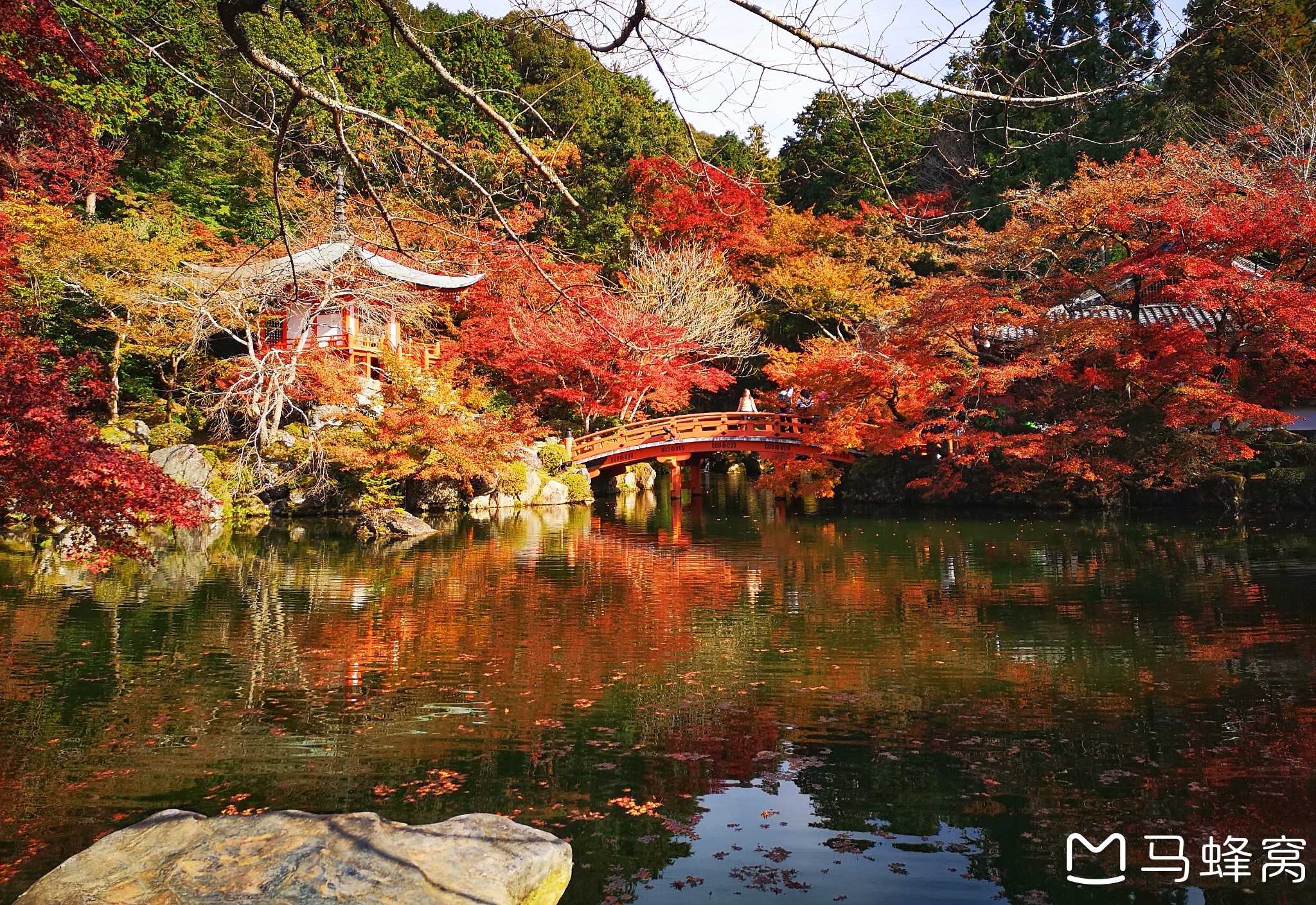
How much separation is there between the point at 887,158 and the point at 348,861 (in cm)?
2374

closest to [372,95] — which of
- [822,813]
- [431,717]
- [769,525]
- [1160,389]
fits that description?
[769,525]

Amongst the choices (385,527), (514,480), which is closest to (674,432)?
(514,480)

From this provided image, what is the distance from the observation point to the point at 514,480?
18219mm

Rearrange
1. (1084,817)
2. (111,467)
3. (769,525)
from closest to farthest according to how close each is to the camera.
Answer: (1084,817)
(111,467)
(769,525)

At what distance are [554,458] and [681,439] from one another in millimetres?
2705

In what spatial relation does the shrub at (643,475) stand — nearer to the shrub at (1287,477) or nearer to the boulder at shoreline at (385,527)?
the boulder at shoreline at (385,527)

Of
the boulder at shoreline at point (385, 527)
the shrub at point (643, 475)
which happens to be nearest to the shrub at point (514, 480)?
the boulder at shoreline at point (385, 527)

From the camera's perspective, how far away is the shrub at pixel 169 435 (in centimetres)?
1683

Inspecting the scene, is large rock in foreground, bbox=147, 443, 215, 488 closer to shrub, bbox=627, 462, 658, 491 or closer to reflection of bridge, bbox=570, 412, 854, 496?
reflection of bridge, bbox=570, 412, 854, 496

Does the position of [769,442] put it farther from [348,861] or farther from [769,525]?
[348,861]

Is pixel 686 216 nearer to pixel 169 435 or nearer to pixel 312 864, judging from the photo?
pixel 169 435

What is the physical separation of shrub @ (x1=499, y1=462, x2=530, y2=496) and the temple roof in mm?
3739

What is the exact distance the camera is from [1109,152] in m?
21.9

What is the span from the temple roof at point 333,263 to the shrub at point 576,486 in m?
4.51
